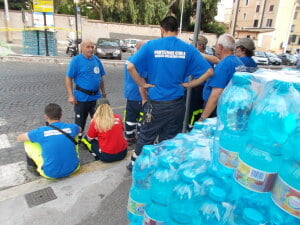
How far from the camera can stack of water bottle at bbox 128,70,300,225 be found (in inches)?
48.6

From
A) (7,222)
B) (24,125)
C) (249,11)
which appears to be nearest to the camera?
(7,222)

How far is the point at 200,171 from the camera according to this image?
1592mm

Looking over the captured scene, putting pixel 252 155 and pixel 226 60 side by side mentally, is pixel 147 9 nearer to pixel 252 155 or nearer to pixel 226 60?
pixel 226 60

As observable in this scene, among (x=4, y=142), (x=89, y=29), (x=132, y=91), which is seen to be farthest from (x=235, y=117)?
(x=89, y=29)

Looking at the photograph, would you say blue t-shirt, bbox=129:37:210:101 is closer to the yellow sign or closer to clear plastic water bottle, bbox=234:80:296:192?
clear plastic water bottle, bbox=234:80:296:192

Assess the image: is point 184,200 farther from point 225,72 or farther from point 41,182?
point 41,182

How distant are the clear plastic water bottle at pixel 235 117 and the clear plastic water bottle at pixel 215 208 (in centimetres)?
18

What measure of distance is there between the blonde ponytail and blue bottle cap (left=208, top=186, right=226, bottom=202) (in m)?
2.25

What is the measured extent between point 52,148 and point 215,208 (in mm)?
2260

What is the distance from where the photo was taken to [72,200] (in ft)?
9.14

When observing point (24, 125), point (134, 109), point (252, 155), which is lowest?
point (24, 125)

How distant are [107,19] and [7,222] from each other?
114 feet

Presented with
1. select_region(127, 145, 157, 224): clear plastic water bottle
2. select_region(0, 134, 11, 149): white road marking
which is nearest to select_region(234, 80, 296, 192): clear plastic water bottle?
select_region(127, 145, 157, 224): clear plastic water bottle

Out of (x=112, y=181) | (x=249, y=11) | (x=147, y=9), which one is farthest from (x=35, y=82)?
(x=249, y=11)
